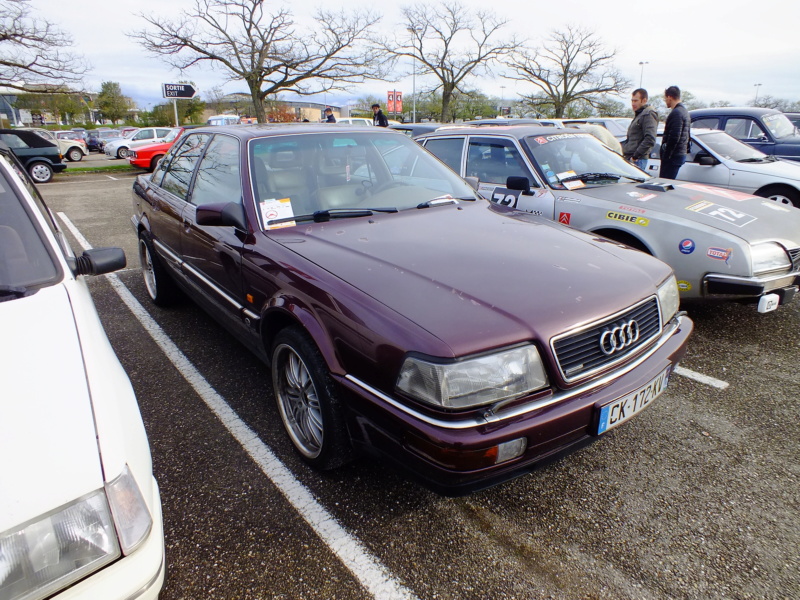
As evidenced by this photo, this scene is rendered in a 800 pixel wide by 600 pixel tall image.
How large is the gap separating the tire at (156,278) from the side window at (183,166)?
0.66m

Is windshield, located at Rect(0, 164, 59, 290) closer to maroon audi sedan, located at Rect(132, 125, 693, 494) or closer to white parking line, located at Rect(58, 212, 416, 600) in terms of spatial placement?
maroon audi sedan, located at Rect(132, 125, 693, 494)

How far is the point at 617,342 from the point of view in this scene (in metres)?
1.96

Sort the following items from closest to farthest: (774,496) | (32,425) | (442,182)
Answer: (32,425) → (774,496) → (442,182)

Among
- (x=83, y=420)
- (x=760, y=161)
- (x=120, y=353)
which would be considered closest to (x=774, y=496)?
(x=83, y=420)

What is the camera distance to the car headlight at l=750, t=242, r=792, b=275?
132 inches

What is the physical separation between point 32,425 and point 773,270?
4205 millimetres

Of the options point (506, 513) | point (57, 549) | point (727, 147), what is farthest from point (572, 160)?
point (57, 549)

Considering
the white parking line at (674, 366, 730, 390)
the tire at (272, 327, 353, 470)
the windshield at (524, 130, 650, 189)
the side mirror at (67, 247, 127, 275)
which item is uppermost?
the windshield at (524, 130, 650, 189)

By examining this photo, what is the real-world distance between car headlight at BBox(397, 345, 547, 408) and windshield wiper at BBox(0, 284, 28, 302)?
1.40 metres

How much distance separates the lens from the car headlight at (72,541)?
3.56ft

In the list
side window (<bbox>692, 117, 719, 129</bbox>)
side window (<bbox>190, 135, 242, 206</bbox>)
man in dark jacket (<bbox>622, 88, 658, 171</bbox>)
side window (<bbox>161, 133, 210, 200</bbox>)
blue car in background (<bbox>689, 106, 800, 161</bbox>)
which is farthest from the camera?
side window (<bbox>692, 117, 719, 129</bbox>)

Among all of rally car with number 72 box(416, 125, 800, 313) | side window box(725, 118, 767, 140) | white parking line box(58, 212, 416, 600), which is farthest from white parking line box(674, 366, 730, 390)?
side window box(725, 118, 767, 140)

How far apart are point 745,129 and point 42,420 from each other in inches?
428

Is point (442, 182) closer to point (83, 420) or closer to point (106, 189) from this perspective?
point (83, 420)
